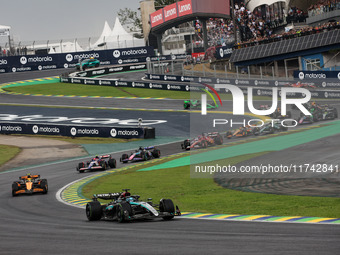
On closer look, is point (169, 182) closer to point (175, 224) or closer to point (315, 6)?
point (175, 224)

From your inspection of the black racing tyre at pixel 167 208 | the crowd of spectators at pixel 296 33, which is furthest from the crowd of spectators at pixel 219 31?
the black racing tyre at pixel 167 208

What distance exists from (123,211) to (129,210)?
6.1 inches

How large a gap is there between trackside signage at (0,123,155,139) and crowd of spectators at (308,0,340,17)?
1054 inches

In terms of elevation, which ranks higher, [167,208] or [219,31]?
[219,31]

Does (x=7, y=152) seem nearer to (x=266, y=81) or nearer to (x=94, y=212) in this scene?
(x=266, y=81)

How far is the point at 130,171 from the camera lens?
→ 83.5 ft

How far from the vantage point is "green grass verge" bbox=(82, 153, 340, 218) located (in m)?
12.7

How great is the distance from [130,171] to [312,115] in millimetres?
13258

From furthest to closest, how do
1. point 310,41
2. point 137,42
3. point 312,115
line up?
point 137,42, point 310,41, point 312,115

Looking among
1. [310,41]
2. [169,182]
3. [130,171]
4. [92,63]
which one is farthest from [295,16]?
[169,182]

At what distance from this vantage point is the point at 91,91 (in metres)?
59.1

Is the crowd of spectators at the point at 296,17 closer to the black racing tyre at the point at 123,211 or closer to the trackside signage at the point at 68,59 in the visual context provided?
the trackside signage at the point at 68,59

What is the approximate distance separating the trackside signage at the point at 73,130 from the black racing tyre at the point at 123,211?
25.9 meters

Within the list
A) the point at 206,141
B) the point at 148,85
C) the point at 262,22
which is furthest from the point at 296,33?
the point at 206,141
